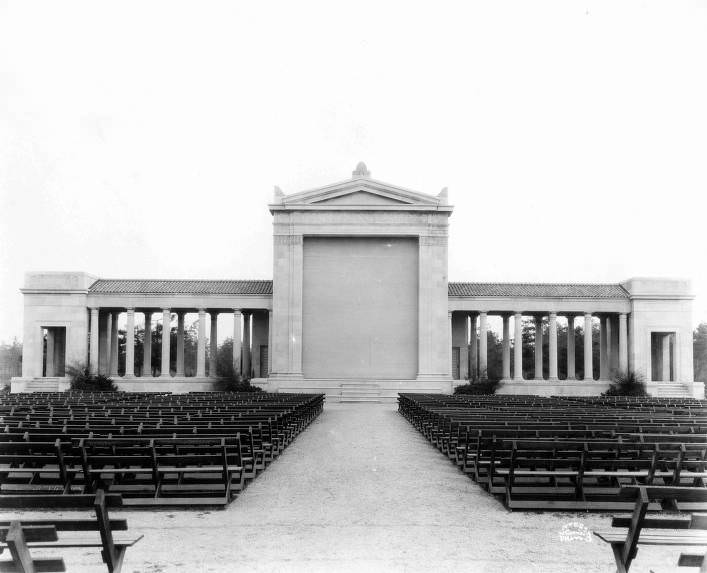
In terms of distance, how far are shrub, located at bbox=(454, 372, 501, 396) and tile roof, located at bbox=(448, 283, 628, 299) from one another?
5642 mm

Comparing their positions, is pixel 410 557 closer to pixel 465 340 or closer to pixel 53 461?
pixel 53 461

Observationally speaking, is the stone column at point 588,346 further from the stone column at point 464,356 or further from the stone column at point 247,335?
the stone column at point 247,335

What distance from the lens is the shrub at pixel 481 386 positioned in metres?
42.0

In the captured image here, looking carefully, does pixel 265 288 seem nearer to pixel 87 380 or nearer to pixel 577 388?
pixel 87 380

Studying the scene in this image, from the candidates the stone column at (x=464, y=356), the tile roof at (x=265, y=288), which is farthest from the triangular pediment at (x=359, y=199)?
the stone column at (x=464, y=356)

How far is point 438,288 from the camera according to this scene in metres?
44.8

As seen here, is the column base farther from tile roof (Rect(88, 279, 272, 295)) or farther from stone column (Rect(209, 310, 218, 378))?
stone column (Rect(209, 310, 218, 378))

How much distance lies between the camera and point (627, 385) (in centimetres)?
4300

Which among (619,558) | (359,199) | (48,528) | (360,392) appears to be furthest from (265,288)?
(48,528)

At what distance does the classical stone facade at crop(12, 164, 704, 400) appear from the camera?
44.4 meters

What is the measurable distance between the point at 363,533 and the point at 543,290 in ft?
132

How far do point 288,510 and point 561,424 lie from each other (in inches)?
253

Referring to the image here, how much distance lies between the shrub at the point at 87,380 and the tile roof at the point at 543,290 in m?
21.7

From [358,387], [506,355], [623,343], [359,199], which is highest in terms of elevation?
[359,199]
